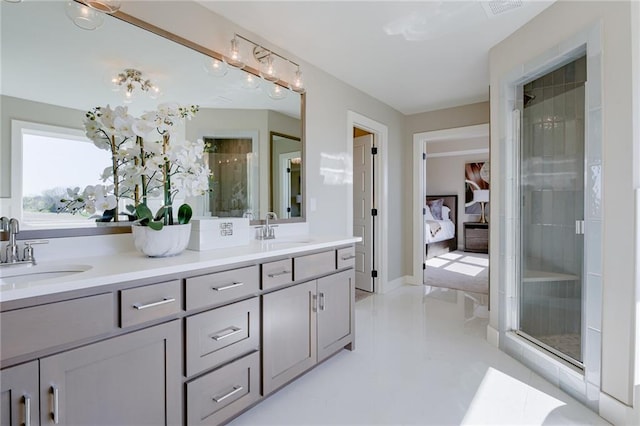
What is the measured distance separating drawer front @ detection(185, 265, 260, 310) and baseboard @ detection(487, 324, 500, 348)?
2.10 meters

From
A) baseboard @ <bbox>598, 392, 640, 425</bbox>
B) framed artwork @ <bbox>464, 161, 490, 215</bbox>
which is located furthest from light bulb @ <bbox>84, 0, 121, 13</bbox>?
framed artwork @ <bbox>464, 161, 490, 215</bbox>

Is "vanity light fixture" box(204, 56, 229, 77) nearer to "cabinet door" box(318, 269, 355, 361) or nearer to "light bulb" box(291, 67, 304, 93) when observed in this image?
"light bulb" box(291, 67, 304, 93)

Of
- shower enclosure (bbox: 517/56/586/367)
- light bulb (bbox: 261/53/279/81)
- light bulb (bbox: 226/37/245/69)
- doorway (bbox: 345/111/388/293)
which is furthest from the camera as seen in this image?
doorway (bbox: 345/111/388/293)

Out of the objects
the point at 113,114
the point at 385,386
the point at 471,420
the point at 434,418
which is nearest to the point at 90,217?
the point at 113,114

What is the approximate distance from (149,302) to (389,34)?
247 cm

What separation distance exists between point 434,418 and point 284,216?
174 centimetres

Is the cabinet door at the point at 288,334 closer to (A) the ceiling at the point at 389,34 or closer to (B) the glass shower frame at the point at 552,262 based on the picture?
(B) the glass shower frame at the point at 552,262

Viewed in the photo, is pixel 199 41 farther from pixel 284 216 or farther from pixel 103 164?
pixel 284 216

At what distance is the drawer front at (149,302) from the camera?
120cm

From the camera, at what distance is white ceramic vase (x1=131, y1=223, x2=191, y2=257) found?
1500mm

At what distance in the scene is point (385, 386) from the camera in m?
2.03

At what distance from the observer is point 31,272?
4.29 ft

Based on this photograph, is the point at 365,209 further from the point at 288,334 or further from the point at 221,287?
the point at 221,287

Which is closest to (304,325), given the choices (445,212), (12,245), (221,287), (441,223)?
(221,287)
